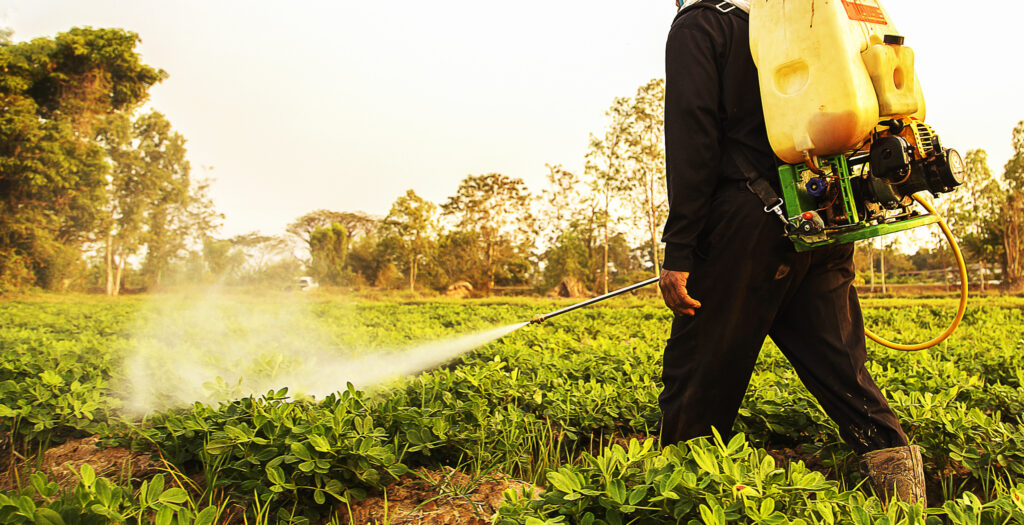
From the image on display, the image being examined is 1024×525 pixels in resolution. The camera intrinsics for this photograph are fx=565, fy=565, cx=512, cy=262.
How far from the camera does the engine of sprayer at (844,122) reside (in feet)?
5.88

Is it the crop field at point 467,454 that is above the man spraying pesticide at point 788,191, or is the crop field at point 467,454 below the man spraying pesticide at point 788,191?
below

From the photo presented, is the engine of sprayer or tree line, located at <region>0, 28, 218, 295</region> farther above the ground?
tree line, located at <region>0, 28, 218, 295</region>

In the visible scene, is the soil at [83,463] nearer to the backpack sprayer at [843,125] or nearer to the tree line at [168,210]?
the backpack sprayer at [843,125]

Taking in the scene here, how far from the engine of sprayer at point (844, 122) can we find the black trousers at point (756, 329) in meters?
0.14

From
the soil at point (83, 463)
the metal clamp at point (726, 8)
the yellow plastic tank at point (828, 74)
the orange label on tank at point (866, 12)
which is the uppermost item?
the metal clamp at point (726, 8)

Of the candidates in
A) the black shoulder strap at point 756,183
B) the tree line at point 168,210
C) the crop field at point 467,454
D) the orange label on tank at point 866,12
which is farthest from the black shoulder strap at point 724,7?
the tree line at point 168,210

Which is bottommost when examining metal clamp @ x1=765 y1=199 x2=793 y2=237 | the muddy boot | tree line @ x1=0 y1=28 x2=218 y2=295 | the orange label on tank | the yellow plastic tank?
the muddy boot

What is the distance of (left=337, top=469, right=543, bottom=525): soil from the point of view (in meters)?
1.93

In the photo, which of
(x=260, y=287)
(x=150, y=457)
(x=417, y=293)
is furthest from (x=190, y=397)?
(x=417, y=293)

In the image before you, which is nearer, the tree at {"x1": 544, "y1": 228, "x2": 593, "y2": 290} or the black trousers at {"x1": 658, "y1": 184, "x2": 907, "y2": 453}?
the black trousers at {"x1": 658, "y1": 184, "x2": 907, "y2": 453}

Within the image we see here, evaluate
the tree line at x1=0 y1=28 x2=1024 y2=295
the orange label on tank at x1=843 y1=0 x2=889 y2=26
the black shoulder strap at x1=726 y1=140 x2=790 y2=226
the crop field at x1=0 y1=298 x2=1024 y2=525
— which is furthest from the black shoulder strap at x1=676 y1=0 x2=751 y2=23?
the tree line at x1=0 y1=28 x2=1024 y2=295

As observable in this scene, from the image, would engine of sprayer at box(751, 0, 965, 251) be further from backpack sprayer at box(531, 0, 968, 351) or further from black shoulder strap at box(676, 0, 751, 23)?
black shoulder strap at box(676, 0, 751, 23)

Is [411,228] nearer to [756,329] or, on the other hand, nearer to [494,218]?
[494,218]

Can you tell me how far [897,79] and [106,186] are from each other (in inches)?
1342
